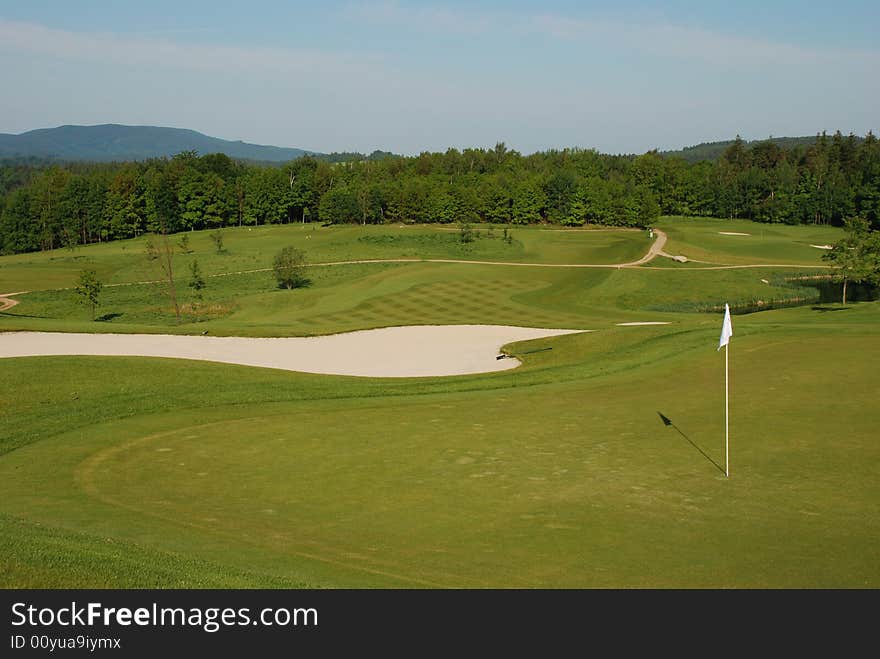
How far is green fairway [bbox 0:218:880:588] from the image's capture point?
1265 cm

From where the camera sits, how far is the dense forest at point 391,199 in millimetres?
132375

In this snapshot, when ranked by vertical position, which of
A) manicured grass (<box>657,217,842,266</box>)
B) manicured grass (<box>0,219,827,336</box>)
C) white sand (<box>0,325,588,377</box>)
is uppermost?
manicured grass (<box>657,217,842,266</box>)

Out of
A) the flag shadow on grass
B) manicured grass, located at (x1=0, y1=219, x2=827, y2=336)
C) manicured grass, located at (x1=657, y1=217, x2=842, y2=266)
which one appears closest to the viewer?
the flag shadow on grass

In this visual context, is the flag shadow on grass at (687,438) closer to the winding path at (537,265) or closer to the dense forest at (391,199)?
the winding path at (537,265)

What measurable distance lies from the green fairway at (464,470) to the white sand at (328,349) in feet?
14.8

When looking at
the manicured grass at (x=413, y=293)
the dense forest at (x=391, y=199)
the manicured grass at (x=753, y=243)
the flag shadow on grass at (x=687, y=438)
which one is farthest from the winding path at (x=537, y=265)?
→ the flag shadow on grass at (x=687, y=438)

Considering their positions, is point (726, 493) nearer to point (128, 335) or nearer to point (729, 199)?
point (128, 335)

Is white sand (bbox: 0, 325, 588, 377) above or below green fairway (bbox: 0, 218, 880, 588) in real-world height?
below

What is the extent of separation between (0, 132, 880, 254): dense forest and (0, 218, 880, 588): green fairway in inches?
3722

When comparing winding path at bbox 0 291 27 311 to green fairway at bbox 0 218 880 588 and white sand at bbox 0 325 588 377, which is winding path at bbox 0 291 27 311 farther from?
green fairway at bbox 0 218 880 588

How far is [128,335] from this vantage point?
45719mm

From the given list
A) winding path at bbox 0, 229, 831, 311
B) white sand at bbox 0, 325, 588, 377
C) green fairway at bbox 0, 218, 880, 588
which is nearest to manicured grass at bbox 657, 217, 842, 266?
winding path at bbox 0, 229, 831, 311

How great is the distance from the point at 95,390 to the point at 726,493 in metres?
21.3
